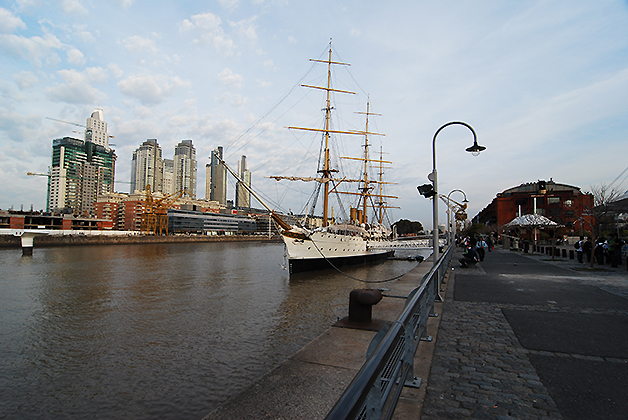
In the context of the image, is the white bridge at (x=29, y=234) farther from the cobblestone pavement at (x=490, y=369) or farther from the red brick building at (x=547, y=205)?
the red brick building at (x=547, y=205)

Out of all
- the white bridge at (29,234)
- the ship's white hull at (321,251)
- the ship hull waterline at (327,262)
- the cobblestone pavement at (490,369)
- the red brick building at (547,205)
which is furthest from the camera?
the red brick building at (547,205)

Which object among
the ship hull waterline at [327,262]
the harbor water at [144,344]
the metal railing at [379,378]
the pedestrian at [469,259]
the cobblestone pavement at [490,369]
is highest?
the metal railing at [379,378]

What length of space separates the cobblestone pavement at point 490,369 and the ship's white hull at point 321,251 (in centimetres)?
1812

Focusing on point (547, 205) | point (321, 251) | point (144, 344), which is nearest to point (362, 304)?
point (144, 344)

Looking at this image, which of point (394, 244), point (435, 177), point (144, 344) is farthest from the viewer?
point (394, 244)

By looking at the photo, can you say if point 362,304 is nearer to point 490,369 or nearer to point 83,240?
point 490,369

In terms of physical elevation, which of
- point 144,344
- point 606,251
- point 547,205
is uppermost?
point 547,205

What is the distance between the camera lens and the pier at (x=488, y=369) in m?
4.05

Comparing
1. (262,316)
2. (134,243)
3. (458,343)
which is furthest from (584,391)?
(134,243)

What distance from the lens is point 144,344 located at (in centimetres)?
1077

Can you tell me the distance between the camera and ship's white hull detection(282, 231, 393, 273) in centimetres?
2977

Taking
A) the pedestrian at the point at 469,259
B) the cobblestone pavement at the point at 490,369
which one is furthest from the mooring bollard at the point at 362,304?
the pedestrian at the point at 469,259

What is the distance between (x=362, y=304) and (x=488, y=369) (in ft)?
11.7

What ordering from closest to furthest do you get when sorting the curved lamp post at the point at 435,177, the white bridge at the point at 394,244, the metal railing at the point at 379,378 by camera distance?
the metal railing at the point at 379,378 → the curved lamp post at the point at 435,177 → the white bridge at the point at 394,244
